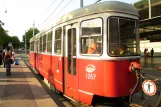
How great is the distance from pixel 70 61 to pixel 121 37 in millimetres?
2066

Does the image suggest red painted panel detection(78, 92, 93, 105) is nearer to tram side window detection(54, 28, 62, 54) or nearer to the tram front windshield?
the tram front windshield

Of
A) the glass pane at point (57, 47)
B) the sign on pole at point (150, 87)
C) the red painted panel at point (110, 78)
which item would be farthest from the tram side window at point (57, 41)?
the sign on pole at point (150, 87)

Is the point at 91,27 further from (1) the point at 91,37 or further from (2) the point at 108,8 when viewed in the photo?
(2) the point at 108,8

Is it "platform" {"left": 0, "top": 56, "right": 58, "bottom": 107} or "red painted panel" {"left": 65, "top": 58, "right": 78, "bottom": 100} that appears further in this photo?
"platform" {"left": 0, "top": 56, "right": 58, "bottom": 107}

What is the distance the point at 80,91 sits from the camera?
292 inches

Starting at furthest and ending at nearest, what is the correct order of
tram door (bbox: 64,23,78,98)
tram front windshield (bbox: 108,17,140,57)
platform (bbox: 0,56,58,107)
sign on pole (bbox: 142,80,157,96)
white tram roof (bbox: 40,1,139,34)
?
platform (bbox: 0,56,58,107)
tram door (bbox: 64,23,78,98)
white tram roof (bbox: 40,1,139,34)
tram front windshield (bbox: 108,17,140,57)
sign on pole (bbox: 142,80,157,96)

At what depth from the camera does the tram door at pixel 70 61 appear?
25.7ft

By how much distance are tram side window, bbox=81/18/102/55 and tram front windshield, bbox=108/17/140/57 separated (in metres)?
0.29

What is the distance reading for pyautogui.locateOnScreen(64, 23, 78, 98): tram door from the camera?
309 inches

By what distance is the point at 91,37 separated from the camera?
7.09 m

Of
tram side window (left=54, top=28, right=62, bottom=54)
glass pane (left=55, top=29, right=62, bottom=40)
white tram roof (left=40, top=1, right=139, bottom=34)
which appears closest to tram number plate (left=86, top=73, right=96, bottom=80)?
white tram roof (left=40, top=1, right=139, bottom=34)

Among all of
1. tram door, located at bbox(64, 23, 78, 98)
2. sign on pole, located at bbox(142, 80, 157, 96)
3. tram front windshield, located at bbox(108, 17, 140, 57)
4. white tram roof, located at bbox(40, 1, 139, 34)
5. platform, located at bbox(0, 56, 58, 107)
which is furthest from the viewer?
platform, located at bbox(0, 56, 58, 107)

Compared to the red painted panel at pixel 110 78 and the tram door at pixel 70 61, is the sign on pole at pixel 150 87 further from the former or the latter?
the tram door at pixel 70 61

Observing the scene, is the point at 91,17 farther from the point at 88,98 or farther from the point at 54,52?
the point at 54,52
